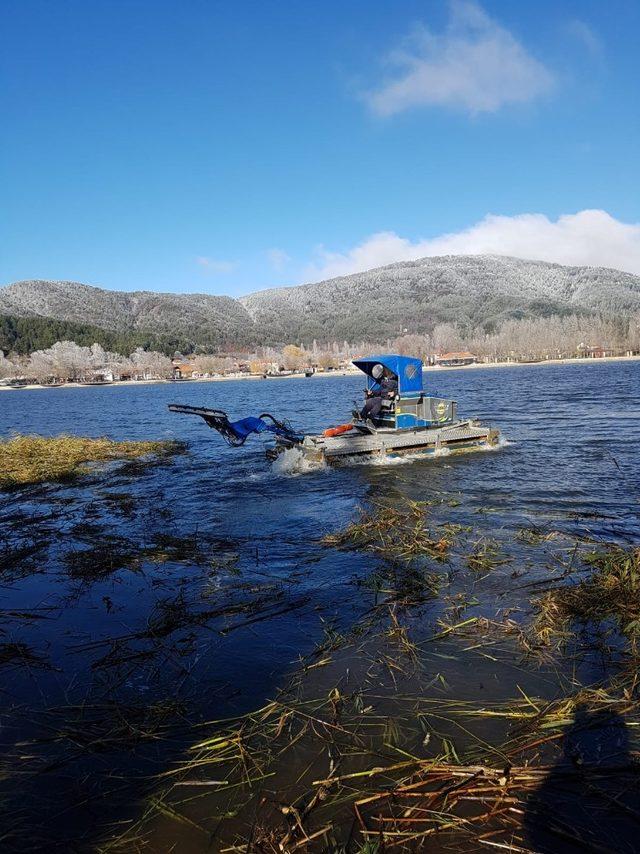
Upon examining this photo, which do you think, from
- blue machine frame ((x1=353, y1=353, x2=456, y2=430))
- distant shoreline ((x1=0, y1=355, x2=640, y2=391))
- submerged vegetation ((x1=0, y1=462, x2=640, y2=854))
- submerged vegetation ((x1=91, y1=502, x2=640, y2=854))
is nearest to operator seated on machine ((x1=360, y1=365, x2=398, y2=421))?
blue machine frame ((x1=353, y1=353, x2=456, y2=430))

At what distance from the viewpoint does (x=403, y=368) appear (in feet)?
60.3

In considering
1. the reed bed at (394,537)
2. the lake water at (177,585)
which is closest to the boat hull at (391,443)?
the lake water at (177,585)

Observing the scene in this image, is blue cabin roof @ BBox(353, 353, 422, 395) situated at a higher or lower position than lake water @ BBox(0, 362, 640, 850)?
higher

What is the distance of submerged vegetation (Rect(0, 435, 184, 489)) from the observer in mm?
16781

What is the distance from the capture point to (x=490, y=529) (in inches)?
408

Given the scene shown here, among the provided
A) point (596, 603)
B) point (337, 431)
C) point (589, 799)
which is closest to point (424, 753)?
point (589, 799)

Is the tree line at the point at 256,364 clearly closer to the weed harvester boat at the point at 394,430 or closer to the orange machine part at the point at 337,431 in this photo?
the weed harvester boat at the point at 394,430

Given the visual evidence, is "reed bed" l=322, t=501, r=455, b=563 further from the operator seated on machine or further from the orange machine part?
the operator seated on machine

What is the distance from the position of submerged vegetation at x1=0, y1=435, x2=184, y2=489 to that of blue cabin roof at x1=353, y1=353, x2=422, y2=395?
933 centimetres

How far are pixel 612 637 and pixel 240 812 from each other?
459 centimetres

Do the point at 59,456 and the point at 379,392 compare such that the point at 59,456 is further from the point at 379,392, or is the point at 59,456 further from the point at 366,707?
the point at 366,707

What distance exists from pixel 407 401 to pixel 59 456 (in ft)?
44.9

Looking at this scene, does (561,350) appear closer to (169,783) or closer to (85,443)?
(85,443)

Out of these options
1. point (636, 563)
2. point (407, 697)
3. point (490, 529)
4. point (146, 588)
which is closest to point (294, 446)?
point (490, 529)
